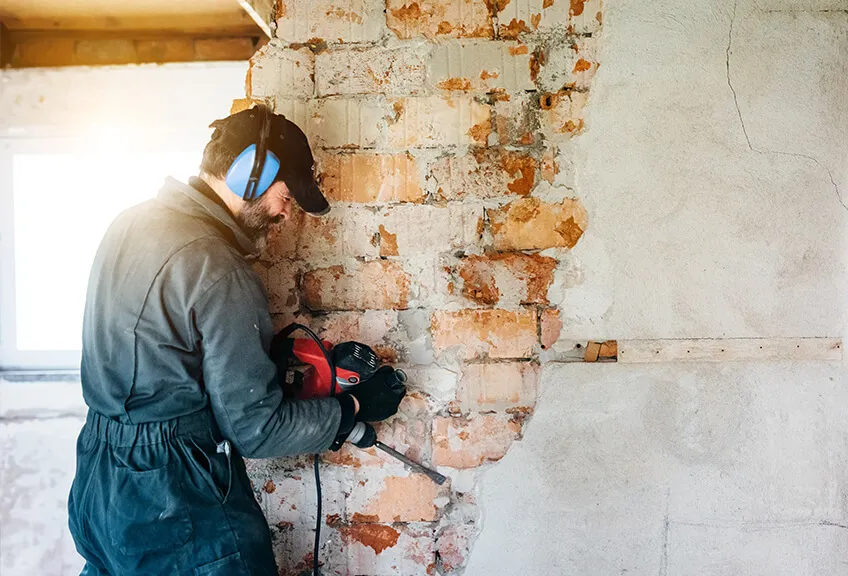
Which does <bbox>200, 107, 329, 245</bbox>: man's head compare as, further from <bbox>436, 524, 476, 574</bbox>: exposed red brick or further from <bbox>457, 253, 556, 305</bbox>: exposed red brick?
<bbox>436, 524, 476, 574</bbox>: exposed red brick

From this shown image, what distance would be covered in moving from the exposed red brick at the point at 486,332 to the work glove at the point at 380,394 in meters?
0.14

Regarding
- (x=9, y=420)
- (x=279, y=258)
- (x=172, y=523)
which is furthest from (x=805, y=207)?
(x=9, y=420)

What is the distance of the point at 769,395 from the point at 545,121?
0.80 m

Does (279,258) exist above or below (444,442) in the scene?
above

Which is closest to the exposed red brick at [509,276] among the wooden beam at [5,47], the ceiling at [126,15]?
the ceiling at [126,15]

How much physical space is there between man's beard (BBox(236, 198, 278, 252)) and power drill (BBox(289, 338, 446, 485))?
9.2 inches

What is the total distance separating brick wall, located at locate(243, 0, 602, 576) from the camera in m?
1.20

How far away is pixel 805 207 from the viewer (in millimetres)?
1208

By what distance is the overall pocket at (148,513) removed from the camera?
937mm

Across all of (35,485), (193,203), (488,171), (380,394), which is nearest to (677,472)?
(380,394)

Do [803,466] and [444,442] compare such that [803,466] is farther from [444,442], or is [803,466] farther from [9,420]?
[9,420]

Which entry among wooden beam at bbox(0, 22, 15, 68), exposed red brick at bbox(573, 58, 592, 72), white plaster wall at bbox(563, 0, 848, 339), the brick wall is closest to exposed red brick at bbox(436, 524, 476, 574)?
the brick wall

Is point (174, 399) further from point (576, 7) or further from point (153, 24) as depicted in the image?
point (153, 24)

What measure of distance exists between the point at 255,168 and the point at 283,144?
0.07 metres
